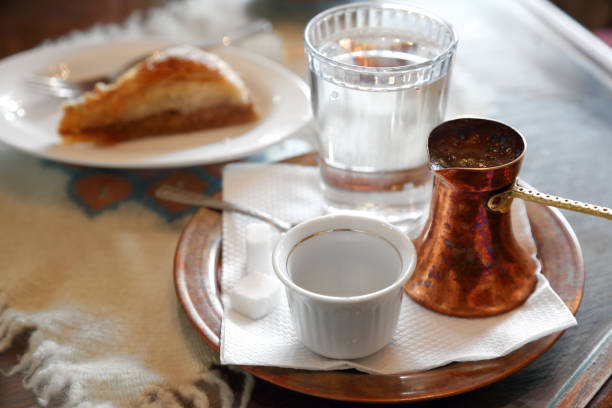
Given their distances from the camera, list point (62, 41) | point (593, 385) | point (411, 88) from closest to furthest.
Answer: point (593, 385) < point (411, 88) < point (62, 41)

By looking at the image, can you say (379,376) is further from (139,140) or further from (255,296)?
(139,140)

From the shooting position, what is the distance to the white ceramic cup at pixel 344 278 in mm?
404

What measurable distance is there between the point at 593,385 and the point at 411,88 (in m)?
0.25

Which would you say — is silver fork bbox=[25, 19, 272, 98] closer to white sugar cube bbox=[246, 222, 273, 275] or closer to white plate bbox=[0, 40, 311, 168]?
white plate bbox=[0, 40, 311, 168]

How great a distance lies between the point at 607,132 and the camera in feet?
2.24

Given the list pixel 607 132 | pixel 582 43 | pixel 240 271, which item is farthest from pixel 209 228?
pixel 582 43

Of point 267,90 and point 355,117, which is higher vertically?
point 355,117

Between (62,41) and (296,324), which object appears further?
(62,41)

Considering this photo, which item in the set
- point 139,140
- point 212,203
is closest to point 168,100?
point 139,140

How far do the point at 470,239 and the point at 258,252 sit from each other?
0.17m

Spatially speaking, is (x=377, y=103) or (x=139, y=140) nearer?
(x=377, y=103)

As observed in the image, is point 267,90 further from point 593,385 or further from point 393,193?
point 593,385

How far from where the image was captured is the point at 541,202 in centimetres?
42

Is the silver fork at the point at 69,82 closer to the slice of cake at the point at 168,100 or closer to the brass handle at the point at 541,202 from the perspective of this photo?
the slice of cake at the point at 168,100
